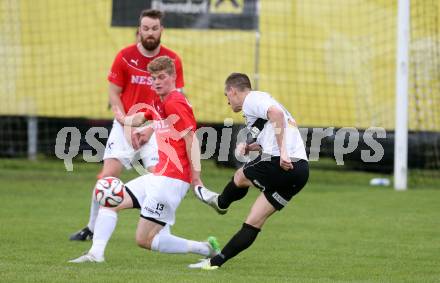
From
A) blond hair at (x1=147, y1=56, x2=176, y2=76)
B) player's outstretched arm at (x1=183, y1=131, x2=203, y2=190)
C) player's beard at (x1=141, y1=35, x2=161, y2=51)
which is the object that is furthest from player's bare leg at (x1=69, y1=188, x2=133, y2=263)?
player's beard at (x1=141, y1=35, x2=161, y2=51)

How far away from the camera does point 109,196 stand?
888 cm

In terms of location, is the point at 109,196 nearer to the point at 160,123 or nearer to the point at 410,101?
the point at 160,123

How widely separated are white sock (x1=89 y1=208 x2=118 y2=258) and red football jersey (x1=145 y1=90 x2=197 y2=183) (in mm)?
759

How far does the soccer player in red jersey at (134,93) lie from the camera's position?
402 inches

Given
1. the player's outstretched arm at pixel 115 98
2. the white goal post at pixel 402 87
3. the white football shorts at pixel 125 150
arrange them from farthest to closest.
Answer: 1. the white goal post at pixel 402 87
2. the player's outstretched arm at pixel 115 98
3. the white football shorts at pixel 125 150

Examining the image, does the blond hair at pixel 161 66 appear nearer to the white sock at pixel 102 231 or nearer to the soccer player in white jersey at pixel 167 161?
the soccer player in white jersey at pixel 167 161

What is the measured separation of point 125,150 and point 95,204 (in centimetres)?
71

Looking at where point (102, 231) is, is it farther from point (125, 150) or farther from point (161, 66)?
point (161, 66)

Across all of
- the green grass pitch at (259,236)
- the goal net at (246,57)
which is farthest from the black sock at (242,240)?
the goal net at (246,57)

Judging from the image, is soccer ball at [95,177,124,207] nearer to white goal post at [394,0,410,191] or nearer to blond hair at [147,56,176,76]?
blond hair at [147,56,176,76]

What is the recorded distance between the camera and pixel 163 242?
28.9 feet

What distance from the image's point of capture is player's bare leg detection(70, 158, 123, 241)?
1031cm

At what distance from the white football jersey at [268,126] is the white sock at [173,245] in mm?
1106

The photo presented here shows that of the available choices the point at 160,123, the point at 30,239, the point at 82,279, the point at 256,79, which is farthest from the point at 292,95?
the point at 82,279
